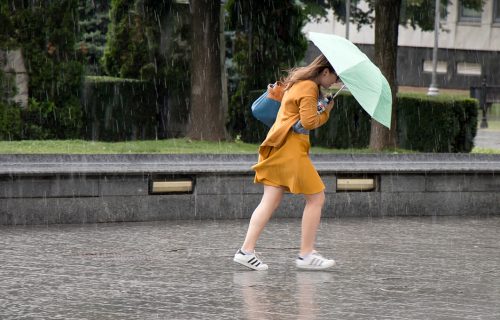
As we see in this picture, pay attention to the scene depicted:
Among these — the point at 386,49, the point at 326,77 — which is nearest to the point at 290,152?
the point at 326,77

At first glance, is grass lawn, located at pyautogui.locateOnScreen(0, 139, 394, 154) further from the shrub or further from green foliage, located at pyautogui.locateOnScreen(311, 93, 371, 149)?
the shrub

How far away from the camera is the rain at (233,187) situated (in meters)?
7.37

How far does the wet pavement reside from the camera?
6785 millimetres

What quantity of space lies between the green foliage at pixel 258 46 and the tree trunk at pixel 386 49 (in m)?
3.01

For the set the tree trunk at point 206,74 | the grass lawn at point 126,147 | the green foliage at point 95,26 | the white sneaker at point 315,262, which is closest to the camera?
the white sneaker at point 315,262

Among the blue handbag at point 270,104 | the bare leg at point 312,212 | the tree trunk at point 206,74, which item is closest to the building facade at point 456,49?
the tree trunk at point 206,74

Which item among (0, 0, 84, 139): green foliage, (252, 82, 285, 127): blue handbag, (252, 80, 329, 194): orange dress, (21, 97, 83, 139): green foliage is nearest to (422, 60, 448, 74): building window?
(21, 97, 83, 139): green foliage

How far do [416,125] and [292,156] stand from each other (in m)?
12.4

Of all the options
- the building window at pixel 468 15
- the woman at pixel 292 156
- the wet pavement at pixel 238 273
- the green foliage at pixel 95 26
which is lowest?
the wet pavement at pixel 238 273

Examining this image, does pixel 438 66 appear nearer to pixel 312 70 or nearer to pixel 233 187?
pixel 233 187

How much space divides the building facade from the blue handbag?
129ft

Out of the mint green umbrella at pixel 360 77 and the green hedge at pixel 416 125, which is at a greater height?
the mint green umbrella at pixel 360 77

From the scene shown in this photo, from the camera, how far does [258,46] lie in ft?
71.7

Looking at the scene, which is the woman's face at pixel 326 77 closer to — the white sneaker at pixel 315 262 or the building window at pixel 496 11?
the white sneaker at pixel 315 262
